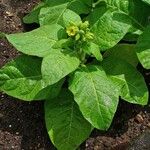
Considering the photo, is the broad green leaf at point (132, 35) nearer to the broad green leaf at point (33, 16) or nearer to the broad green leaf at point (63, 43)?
the broad green leaf at point (63, 43)

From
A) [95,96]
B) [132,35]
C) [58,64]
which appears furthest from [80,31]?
[132,35]

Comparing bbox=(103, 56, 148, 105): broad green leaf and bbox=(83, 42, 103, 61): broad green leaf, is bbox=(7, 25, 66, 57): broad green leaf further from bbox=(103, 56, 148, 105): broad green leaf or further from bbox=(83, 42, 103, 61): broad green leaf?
bbox=(103, 56, 148, 105): broad green leaf

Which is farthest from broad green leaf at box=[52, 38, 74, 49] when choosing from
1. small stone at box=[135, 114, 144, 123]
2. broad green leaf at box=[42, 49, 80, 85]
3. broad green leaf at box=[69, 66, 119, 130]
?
small stone at box=[135, 114, 144, 123]

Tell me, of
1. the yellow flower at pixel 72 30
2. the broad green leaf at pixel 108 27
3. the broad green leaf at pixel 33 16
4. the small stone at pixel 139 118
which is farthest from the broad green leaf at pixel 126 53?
the broad green leaf at pixel 33 16

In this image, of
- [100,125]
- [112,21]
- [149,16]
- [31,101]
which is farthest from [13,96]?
[149,16]

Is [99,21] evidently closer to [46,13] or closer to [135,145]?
[46,13]

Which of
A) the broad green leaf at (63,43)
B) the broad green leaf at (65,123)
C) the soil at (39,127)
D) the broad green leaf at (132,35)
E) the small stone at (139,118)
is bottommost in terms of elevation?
the soil at (39,127)
